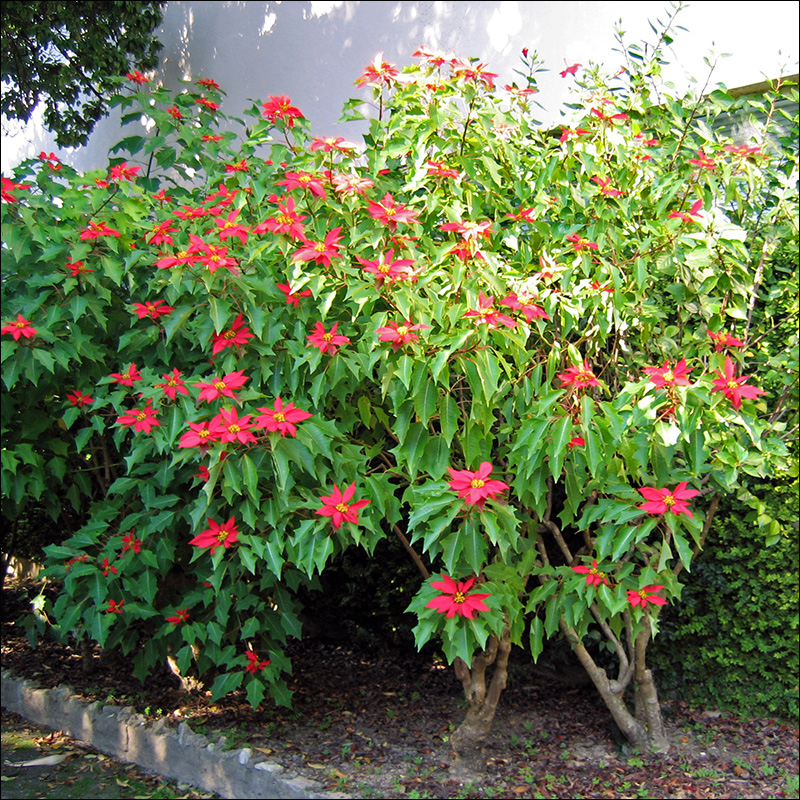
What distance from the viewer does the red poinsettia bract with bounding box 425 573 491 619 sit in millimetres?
2682

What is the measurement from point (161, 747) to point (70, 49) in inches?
220

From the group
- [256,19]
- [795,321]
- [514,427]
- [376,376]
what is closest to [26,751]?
[376,376]

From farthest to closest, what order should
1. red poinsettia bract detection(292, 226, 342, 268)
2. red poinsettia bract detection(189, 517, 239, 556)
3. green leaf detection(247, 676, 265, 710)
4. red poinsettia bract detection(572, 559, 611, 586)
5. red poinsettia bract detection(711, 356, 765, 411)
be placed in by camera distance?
green leaf detection(247, 676, 265, 710)
red poinsettia bract detection(572, 559, 611, 586)
red poinsettia bract detection(189, 517, 239, 556)
red poinsettia bract detection(292, 226, 342, 268)
red poinsettia bract detection(711, 356, 765, 411)

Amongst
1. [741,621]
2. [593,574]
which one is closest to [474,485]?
[593,574]

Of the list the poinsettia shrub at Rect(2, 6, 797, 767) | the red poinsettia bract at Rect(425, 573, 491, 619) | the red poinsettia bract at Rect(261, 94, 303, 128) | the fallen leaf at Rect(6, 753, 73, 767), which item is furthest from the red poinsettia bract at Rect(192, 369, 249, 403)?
the fallen leaf at Rect(6, 753, 73, 767)

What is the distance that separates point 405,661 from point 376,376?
221 cm

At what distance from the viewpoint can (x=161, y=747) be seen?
362 cm

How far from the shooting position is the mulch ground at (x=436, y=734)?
10.8ft

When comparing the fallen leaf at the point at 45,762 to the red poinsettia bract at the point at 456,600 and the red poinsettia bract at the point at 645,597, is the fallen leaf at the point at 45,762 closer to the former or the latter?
the red poinsettia bract at the point at 456,600

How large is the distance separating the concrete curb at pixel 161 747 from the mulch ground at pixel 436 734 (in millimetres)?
104

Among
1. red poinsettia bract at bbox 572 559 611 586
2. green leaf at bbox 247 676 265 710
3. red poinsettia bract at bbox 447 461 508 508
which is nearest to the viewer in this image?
red poinsettia bract at bbox 447 461 508 508

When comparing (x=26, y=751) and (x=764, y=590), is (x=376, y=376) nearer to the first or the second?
(x=764, y=590)

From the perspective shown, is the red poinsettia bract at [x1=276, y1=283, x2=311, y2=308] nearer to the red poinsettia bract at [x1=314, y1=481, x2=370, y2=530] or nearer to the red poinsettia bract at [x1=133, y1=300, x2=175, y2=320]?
the red poinsettia bract at [x1=133, y1=300, x2=175, y2=320]

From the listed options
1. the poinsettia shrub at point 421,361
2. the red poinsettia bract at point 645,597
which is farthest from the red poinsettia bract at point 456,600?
the red poinsettia bract at point 645,597
